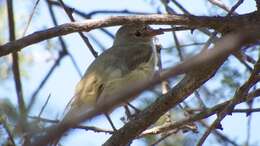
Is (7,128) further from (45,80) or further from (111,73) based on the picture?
(111,73)

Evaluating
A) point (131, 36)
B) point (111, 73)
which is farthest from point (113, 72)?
point (131, 36)

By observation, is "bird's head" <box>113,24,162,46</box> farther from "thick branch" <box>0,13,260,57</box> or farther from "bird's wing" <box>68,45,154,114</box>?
"thick branch" <box>0,13,260,57</box>

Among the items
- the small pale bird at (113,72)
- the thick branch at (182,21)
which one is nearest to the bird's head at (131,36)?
the small pale bird at (113,72)

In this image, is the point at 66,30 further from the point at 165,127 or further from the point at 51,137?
the point at 51,137

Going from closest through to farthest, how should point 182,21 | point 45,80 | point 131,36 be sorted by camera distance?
point 182,21
point 45,80
point 131,36

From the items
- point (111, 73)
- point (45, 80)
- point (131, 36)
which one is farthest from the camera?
point (131, 36)

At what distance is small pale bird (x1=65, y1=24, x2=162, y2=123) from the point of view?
182 inches

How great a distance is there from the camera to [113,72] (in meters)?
5.02

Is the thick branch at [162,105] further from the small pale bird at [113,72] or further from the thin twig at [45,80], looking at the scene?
the small pale bird at [113,72]

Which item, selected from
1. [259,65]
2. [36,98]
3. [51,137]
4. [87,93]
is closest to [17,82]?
[36,98]

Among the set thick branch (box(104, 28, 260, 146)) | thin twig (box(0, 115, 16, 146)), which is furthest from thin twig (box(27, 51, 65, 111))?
thick branch (box(104, 28, 260, 146))

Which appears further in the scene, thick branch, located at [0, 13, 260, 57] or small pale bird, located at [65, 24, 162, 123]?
small pale bird, located at [65, 24, 162, 123]

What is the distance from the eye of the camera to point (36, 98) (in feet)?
12.4

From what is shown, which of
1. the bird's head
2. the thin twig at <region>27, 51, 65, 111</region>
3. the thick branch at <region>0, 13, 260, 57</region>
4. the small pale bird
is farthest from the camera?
the bird's head
